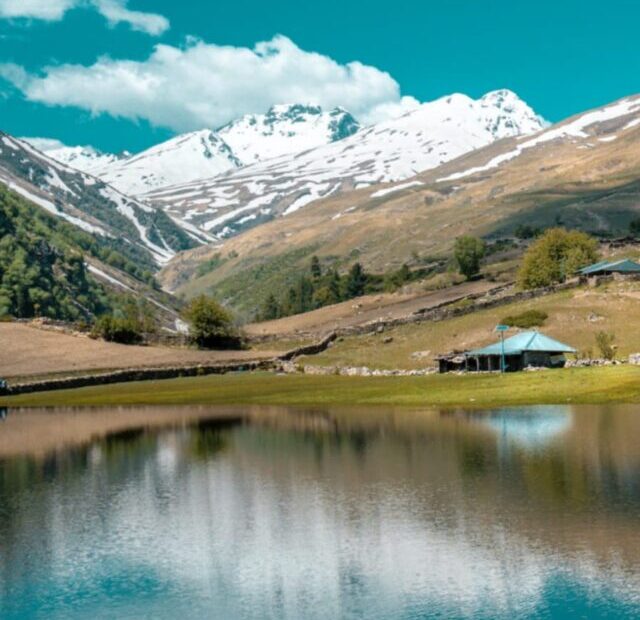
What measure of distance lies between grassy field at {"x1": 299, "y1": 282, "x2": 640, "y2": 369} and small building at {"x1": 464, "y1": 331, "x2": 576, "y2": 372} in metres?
3.29

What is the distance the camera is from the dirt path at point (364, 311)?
14012 centimetres

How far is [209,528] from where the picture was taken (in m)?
32.2

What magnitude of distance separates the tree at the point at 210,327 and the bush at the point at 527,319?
126 feet

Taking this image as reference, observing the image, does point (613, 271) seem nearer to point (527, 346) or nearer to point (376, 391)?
point (527, 346)

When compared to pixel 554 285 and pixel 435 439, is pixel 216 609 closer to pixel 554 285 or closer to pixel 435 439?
pixel 435 439

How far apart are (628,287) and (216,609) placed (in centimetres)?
9432

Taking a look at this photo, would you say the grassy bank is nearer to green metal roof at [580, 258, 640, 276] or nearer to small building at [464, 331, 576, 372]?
small building at [464, 331, 576, 372]

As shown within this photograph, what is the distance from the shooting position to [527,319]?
9944cm

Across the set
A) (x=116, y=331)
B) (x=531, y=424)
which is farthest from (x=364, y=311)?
(x=531, y=424)

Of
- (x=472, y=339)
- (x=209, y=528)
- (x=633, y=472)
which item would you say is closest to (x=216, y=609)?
(x=209, y=528)

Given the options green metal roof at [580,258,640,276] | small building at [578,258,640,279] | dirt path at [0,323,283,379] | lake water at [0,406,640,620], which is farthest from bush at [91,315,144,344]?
lake water at [0,406,640,620]

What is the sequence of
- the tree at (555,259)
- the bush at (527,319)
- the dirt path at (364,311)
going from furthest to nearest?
the dirt path at (364,311) → the tree at (555,259) → the bush at (527,319)

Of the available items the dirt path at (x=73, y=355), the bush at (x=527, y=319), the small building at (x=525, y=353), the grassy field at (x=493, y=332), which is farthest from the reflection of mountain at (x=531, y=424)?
the dirt path at (x=73, y=355)

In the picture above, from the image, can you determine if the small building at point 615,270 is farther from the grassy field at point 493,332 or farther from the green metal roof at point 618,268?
the grassy field at point 493,332
